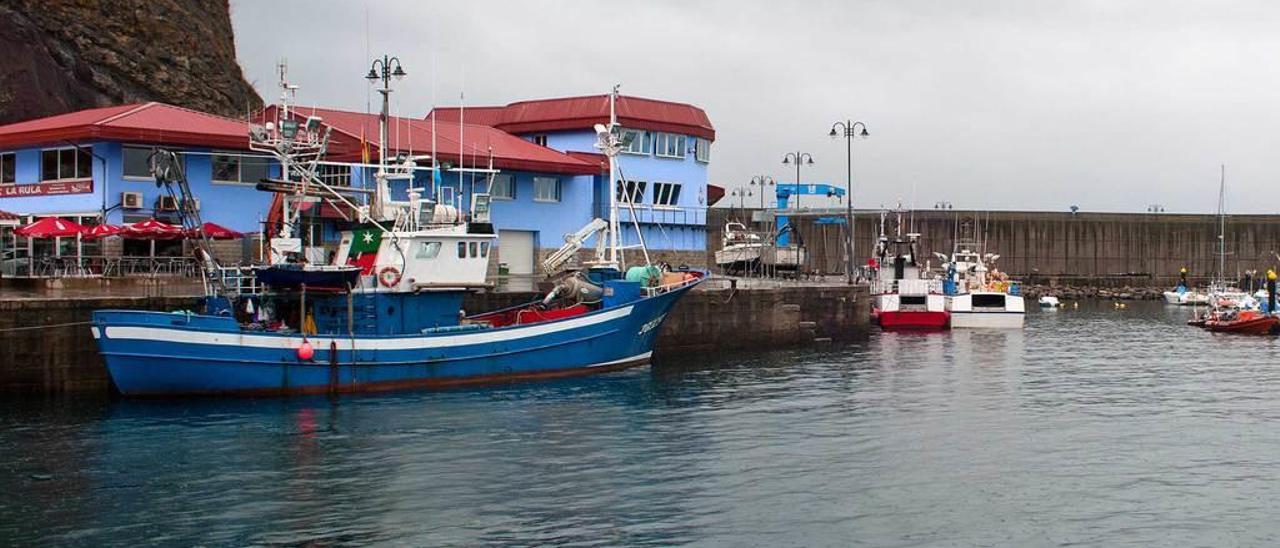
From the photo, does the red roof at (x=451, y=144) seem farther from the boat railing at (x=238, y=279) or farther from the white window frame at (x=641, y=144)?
the boat railing at (x=238, y=279)

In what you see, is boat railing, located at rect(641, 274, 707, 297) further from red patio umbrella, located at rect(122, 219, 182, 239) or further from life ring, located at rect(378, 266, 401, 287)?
red patio umbrella, located at rect(122, 219, 182, 239)

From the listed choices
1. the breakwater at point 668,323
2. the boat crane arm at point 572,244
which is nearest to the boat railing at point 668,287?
the boat crane arm at point 572,244

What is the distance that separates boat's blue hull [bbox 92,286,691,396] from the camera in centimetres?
3203

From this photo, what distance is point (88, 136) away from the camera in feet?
144

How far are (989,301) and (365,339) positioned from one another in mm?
40005

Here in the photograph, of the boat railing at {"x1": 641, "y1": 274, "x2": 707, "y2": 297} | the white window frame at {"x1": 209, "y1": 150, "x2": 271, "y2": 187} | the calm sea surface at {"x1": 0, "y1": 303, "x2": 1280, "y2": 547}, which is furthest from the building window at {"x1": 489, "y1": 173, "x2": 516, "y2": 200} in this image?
the calm sea surface at {"x1": 0, "y1": 303, "x2": 1280, "y2": 547}

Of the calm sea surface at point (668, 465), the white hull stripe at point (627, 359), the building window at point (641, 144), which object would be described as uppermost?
the building window at point (641, 144)

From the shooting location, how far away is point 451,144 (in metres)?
54.5

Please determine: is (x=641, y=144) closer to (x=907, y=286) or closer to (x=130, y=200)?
(x=907, y=286)

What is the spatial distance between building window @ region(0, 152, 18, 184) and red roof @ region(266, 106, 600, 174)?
32.4 feet

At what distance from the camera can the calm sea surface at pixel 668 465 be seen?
67.3ft

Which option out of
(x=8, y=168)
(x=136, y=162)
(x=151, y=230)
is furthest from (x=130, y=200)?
(x=8, y=168)

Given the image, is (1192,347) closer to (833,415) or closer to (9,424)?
(833,415)

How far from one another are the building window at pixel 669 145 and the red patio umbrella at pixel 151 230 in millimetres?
27790
